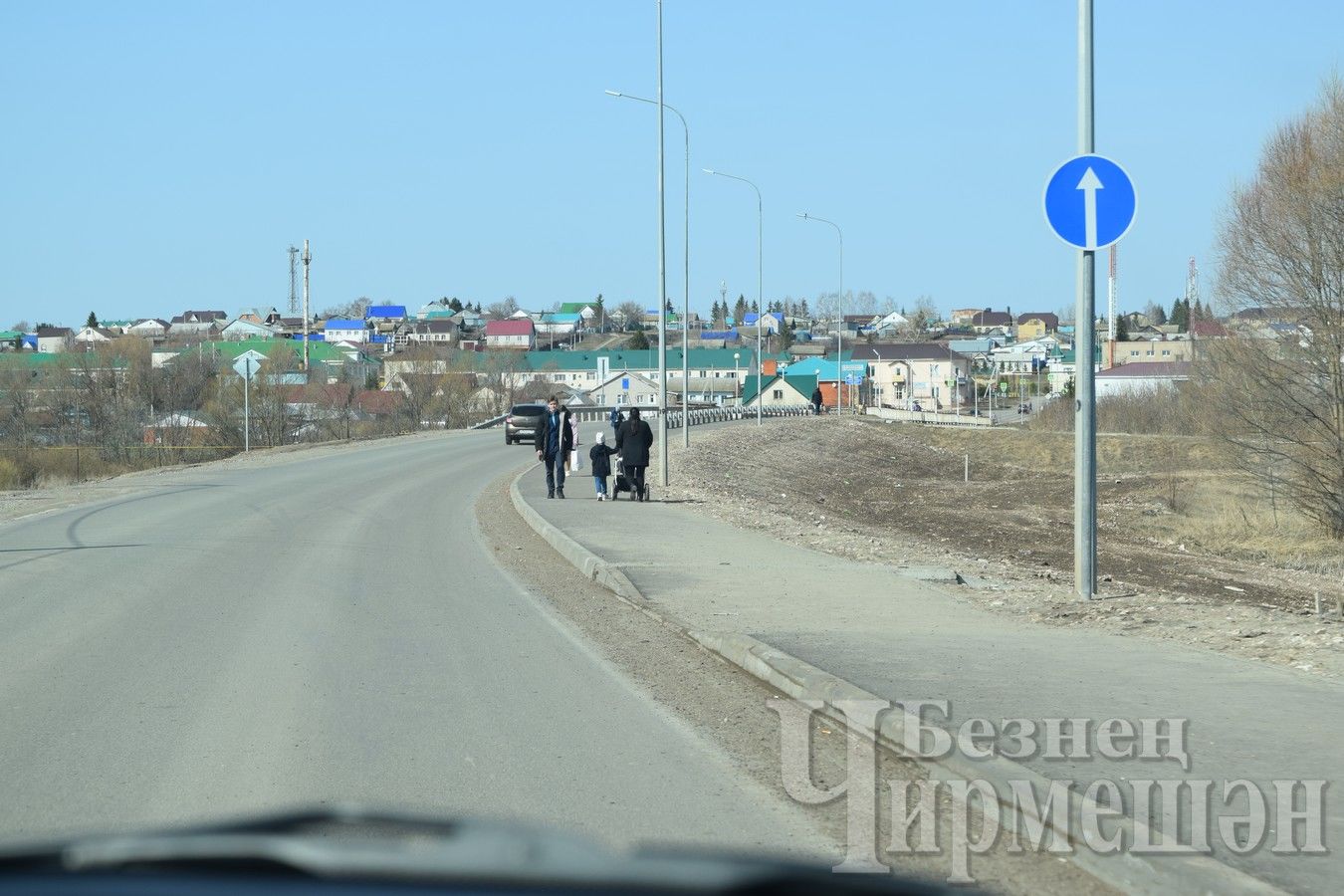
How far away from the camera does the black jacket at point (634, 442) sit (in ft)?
80.8

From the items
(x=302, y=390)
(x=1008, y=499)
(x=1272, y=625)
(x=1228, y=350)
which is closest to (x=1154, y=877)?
(x=1272, y=625)

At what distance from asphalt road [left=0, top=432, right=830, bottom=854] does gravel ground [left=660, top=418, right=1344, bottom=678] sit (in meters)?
4.83

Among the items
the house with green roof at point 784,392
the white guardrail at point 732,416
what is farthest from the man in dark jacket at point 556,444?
the house with green roof at point 784,392

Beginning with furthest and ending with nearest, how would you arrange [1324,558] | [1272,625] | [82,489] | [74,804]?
[82,489] → [1324,558] → [1272,625] → [74,804]

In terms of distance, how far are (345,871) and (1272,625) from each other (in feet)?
34.2

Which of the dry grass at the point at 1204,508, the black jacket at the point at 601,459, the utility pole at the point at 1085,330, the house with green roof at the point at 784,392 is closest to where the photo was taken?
the utility pole at the point at 1085,330

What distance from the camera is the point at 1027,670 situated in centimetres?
905

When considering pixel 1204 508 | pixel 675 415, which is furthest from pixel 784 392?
pixel 1204 508

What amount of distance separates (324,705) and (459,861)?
6.23 meters

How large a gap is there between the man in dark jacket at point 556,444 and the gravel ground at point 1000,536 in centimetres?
271

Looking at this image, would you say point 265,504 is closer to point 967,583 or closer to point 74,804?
point 967,583

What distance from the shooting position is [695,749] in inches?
285

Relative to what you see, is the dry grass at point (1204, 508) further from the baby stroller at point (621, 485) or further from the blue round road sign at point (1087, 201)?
the blue round road sign at point (1087, 201)

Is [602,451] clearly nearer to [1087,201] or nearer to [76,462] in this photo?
[1087,201]
